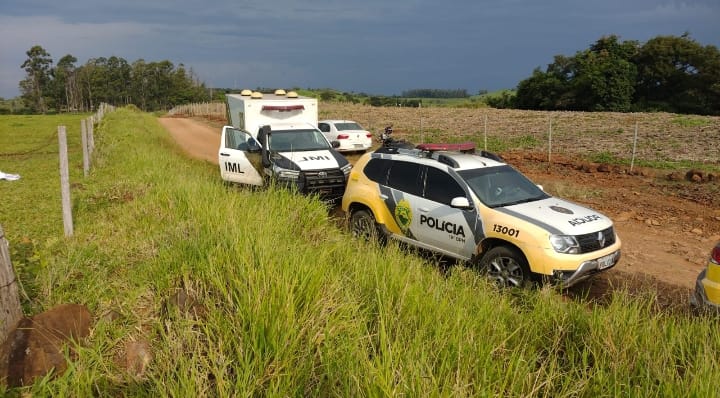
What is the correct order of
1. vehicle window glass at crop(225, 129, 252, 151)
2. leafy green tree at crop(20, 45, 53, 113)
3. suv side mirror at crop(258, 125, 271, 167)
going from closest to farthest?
suv side mirror at crop(258, 125, 271, 167) < vehicle window glass at crop(225, 129, 252, 151) < leafy green tree at crop(20, 45, 53, 113)

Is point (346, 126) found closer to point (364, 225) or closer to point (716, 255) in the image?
point (364, 225)

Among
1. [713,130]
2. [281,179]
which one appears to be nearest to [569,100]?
[713,130]

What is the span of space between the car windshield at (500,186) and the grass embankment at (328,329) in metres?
1.57

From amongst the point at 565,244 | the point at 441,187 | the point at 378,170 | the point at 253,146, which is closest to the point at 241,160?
the point at 253,146

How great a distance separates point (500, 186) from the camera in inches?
271

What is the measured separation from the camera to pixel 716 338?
3.50 m

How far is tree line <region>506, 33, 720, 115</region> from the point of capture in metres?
57.1

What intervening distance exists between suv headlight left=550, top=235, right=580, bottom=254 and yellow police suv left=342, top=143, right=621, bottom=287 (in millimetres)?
12

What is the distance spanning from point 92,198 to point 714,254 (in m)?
9.15

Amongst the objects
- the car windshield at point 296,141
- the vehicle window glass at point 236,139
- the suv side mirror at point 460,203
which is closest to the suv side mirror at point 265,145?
the car windshield at point 296,141

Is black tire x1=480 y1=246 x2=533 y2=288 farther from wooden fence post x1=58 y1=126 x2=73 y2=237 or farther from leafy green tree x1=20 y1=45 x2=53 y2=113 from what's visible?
leafy green tree x1=20 y1=45 x2=53 y2=113

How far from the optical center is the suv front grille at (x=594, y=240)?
19.0ft

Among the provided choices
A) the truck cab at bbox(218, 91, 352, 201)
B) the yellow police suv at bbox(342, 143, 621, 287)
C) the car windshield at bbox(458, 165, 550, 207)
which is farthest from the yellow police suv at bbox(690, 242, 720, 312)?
the truck cab at bbox(218, 91, 352, 201)

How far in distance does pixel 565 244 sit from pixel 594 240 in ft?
1.66
